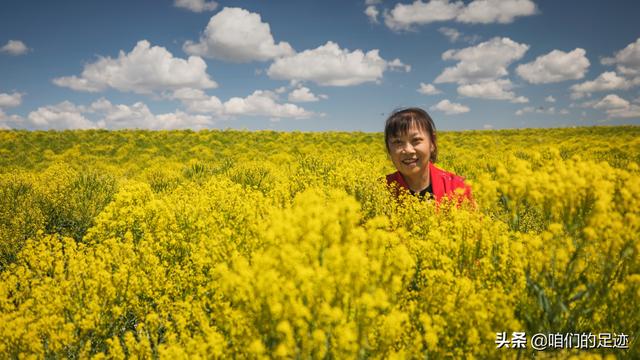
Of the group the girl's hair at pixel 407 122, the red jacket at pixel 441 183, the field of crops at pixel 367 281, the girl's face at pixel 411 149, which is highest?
the girl's hair at pixel 407 122

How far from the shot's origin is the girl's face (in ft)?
14.5

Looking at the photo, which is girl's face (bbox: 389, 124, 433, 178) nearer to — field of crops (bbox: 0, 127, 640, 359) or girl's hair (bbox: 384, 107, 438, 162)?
girl's hair (bbox: 384, 107, 438, 162)

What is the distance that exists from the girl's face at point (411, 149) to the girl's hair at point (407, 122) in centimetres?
5

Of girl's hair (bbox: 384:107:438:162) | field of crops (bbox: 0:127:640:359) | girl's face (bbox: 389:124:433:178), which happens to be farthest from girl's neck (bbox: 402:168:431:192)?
field of crops (bbox: 0:127:640:359)

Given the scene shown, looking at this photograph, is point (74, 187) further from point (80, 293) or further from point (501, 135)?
point (501, 135)

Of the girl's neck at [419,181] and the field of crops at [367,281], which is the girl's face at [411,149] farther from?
the field of crops at [367,281]

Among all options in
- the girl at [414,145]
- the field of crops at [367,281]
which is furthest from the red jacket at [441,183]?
the field of crops at [367,281]

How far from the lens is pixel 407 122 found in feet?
14.6

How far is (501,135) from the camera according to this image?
24.4m

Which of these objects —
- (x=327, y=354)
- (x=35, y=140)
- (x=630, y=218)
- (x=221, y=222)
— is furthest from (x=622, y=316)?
(x=35, y=140)

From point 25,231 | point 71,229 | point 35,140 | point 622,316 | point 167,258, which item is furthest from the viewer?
point 35,140

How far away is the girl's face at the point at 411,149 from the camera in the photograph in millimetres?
4430

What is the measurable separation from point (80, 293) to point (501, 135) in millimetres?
25723

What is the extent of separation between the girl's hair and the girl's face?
5 centimetres
